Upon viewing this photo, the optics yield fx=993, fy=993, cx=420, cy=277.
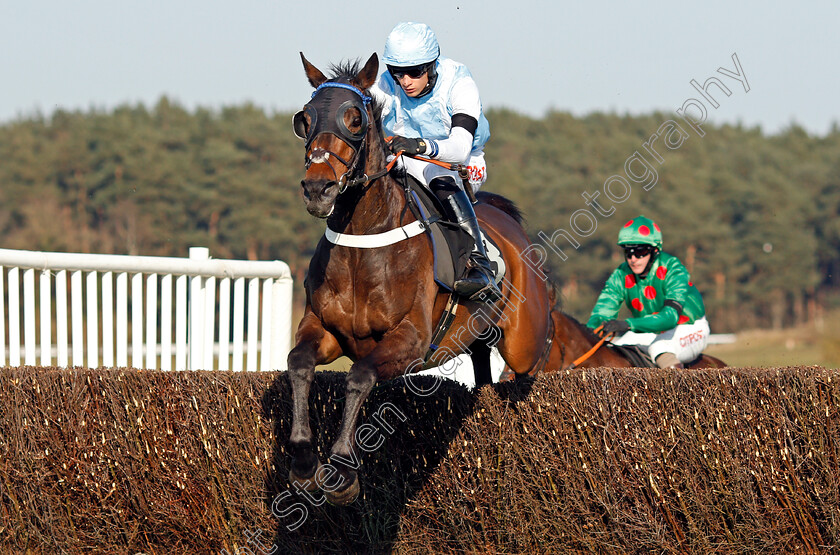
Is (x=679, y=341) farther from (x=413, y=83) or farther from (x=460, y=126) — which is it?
(x=413, y=83)

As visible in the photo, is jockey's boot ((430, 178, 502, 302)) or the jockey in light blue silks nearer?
the jockey in light blue silks

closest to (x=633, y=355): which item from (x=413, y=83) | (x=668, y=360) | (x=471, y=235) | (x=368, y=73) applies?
(x=668, y=360)

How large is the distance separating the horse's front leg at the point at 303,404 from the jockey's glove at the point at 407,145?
848mm

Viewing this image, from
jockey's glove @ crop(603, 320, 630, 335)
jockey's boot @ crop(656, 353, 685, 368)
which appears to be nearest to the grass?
jockey's boot @ crop(656, 353, 685, 368)

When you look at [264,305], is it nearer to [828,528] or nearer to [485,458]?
[485,458]

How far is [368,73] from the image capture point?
4.12m

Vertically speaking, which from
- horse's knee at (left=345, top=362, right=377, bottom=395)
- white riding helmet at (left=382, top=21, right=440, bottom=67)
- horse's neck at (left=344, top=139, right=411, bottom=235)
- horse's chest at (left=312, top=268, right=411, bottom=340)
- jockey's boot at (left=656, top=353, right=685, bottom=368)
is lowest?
jockey's boot at (left=656, top=353, right=685, bottom=368)

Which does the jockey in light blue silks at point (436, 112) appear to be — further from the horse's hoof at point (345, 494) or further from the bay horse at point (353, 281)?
the horse's hoof at point (345, 494)

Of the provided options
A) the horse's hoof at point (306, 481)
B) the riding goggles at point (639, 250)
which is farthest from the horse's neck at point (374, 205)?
the riding goggles at point (639, 250)

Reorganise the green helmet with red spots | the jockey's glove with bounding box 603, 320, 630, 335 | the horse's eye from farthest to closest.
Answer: the green helmet with red spots < the jockey's glove with bounding box 603, 320, 630, 335 < the horse's eye

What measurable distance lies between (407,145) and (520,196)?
41.8 meters

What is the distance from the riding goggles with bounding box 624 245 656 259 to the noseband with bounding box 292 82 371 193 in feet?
12.6

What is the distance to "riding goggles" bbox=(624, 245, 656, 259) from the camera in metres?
7.32

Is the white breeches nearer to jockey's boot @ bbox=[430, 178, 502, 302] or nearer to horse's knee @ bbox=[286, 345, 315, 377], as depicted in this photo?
jockey's boot @ bbox=[430, 178, 502, 302]
